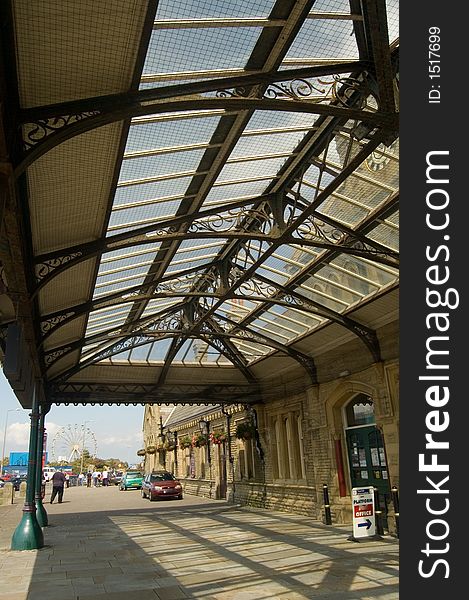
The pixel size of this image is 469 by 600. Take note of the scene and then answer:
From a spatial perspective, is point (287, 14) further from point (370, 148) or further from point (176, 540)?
point (176, 540)

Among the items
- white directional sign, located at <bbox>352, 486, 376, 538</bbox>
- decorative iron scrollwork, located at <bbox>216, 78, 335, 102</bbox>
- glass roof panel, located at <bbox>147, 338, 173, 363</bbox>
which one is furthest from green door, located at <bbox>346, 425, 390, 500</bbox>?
decorative iron scrollwork, located at <bbox>216, 78, 335, 102</bbox>

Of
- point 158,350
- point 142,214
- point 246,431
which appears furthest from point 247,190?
point 246,431

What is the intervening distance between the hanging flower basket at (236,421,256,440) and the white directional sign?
893cm

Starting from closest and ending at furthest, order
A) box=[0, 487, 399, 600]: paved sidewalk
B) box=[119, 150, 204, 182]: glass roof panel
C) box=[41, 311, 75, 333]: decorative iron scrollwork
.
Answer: box=[119, 150, 204, 182]: glass roof panel
box=[0, 487, 399, 600]: paved sidewalk
box=[41, 311, 75, 333]: decorative iron scrollwork

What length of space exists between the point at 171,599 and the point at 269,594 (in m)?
1.31

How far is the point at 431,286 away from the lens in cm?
270

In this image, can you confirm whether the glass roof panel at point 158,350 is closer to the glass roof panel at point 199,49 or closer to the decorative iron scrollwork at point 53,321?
the decorative iron scrollwork at point 53,321

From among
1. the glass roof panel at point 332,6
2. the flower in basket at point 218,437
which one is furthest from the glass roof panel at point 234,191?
the flower in basket at point 218,437

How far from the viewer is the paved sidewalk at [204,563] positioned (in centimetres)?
752

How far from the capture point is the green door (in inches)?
544

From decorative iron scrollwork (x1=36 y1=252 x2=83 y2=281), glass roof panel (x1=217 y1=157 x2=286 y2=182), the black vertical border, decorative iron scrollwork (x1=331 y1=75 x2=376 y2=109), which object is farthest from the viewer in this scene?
decorative iron scrollwork (x1=36 y1=252 x2=83 y2=281)

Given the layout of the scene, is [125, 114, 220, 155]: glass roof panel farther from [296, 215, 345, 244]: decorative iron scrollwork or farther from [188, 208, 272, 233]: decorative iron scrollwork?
[296, 215, 345, 244]: decorative iron scrollwork

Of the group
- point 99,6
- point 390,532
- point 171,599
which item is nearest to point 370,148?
point 99,6

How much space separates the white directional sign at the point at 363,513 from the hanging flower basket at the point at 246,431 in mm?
8926
